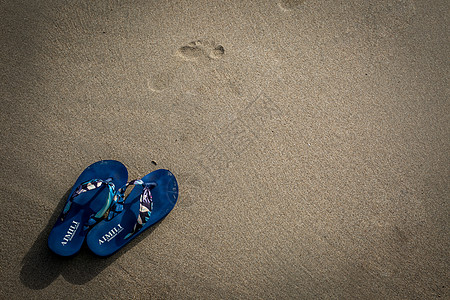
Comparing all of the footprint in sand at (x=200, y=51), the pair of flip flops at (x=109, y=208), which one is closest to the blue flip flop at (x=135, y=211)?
the pair of flip flops at (x=109, y=208)

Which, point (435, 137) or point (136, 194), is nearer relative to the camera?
point (136, 194)

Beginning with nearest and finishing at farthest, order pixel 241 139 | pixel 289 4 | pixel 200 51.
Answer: pixel 241 139, pixel 200 51, pixel 289 4

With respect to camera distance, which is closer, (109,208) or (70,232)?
(70,232)

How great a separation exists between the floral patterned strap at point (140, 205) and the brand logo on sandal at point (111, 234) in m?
0.07

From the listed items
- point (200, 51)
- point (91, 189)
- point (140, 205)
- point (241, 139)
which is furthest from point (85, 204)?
point (200, 51)

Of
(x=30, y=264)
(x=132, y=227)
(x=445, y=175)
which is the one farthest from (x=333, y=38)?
(x=30, y=264)

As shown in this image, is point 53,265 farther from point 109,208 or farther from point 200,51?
point 200,51

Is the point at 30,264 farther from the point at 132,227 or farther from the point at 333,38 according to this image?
the point at 333,38

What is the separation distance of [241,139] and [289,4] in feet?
3.36

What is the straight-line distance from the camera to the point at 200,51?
1.96m

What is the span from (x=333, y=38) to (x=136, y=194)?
1.63 metres

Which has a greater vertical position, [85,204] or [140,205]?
[140,205]

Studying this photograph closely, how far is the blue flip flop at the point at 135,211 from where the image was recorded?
5.31 ft

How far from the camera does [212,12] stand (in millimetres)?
2023
